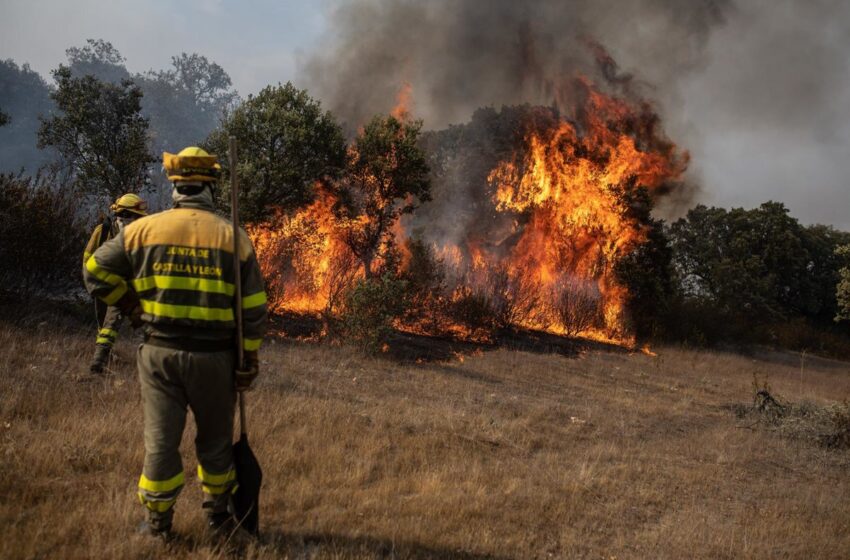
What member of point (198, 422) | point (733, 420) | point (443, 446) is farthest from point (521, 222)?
point (198, 422)

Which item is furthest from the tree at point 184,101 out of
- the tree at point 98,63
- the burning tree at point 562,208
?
the burning tree at point 562,208

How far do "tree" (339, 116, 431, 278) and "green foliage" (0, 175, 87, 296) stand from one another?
6739mm

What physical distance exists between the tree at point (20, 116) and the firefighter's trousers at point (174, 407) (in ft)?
174

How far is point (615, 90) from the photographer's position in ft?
77.9

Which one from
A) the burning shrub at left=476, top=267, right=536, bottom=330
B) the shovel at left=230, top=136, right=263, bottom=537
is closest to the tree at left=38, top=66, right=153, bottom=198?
the burning shrub at left=476, top=267, right=536, bottom=330

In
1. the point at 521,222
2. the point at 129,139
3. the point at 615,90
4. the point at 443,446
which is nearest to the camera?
the point at 443,446

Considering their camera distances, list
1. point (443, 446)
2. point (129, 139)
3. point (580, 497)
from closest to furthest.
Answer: point (580, 497) < point (443, 446) < point (129, 139)

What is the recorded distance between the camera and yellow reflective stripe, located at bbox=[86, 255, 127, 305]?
2900mm

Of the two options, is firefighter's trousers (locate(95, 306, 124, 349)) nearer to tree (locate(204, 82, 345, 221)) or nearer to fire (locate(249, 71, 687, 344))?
tree (locate(204, 82, 345, 221))

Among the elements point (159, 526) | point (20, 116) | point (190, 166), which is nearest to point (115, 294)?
point (190, 166)

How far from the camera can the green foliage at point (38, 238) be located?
9594 mm

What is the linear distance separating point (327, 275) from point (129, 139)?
20.3 ft

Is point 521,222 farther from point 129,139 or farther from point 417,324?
point 129,139

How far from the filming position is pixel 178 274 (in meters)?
2.87
